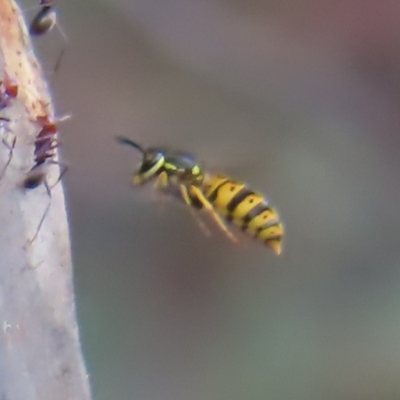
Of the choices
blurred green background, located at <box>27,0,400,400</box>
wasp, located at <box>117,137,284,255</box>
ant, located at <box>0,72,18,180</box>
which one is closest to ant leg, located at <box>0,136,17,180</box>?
ant, located at <box>0,72,18,180</box>

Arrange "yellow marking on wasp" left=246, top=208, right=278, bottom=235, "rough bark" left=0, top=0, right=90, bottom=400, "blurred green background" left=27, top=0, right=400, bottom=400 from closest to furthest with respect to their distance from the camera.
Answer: "rough bark" left=0, top=0, right=90, bottom=400, "yellow marking on wasp" left=246, top=208, right=278, bottom=235, "blurred green background" left=27, top=0, right=400, bottom=400

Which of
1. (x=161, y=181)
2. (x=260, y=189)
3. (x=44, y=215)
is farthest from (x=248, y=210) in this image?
(x=260, y=189)

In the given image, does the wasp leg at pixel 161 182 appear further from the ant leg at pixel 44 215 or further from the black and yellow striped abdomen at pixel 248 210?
the ant leg at pixel 44 215

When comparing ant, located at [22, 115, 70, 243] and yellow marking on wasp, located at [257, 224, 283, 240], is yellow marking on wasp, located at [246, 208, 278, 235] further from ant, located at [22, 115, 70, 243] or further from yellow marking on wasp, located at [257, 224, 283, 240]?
ant, located at [22, 115, 70, 243]

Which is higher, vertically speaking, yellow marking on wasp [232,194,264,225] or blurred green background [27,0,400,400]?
blurred green background [27,0,400,400]

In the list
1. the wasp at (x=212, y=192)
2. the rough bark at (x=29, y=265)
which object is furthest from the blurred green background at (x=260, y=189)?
the rough bark at (x=29, y=265)

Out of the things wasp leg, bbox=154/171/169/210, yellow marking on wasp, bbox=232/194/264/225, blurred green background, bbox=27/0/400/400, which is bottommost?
yellow marking on wasp, bbox=232/194/264/225
